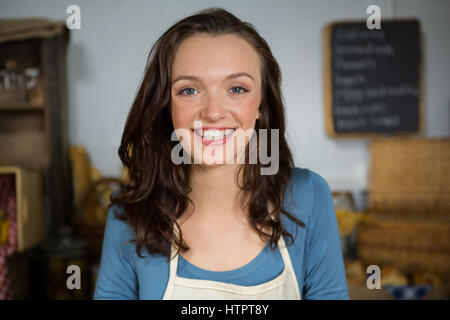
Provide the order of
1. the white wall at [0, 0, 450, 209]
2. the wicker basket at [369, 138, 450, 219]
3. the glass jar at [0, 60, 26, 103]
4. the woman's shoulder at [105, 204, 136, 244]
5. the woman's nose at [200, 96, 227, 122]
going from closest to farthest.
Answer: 1. the woman's nose at [200, 96, 227, 122]
2. the woman's shoulder at [105, 204, 136, 244]
3. the glass jar at [0, 60, 26, 103]
4. the wicker basket at [369, 138, 450, 219]
5. the white wall at [0, 0, 450, 209]

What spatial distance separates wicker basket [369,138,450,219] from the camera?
1.99 metres

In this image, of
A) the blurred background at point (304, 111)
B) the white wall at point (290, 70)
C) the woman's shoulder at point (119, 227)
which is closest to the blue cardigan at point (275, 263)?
the woman's shoulder at point (119, 227)

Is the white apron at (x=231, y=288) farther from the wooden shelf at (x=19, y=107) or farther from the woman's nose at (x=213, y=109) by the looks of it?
the wooden shelf at (x=19, y=107)

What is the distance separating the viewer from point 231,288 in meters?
0.76

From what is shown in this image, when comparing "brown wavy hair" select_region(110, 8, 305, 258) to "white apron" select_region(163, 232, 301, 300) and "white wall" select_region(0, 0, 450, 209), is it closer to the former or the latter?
"white apron" select_region(163, 232, 301, 300)

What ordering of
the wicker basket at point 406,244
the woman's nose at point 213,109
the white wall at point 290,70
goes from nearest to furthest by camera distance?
the woman's nose at point 213,109
the wicker basket at point 406,244
the white wall at point 290,70

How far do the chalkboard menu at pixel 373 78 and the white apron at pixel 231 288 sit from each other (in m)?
1.50

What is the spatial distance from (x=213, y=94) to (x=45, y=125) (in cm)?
152

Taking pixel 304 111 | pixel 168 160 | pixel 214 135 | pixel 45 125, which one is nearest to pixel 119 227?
pixel 168 160

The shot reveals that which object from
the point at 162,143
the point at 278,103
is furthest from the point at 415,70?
the point at 162,143

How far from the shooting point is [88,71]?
7.04 ft

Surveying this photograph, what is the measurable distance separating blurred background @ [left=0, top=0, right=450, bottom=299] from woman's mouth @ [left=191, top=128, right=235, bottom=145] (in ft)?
4.01

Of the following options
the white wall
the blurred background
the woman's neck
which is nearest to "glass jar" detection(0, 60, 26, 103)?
the blurred background

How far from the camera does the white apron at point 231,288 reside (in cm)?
76
